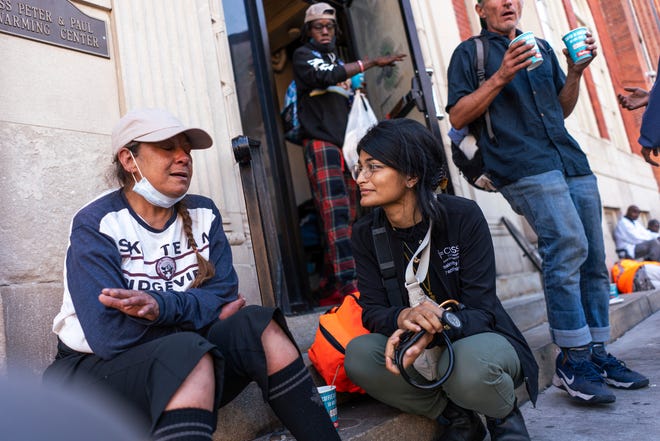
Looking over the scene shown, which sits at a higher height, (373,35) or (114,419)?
(373,35)

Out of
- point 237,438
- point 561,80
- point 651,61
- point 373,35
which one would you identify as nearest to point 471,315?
point 237,438

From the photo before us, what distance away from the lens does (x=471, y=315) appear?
82.2 inches

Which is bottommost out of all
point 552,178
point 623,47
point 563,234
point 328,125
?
point 563,234

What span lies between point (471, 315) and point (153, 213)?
1.31 meters

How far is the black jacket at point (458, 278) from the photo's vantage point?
2.10 metres

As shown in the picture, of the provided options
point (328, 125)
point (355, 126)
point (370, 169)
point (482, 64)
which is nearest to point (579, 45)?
point (482, 64)

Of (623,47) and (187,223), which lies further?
(623,47)

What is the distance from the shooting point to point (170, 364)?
1.45m

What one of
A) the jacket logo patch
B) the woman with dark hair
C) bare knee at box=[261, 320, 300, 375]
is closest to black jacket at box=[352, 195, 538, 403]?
the woman with dark hair

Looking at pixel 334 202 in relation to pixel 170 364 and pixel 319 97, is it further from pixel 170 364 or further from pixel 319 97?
pixel 170 364

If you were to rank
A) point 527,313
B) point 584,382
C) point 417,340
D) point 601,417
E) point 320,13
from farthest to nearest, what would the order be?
1. point 527,313
2. point 320,13
3. point 584,382
4. point 601,417
5. point 417,340

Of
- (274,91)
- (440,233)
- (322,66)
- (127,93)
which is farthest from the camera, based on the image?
(274,91)

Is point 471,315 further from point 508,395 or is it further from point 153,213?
point 153,213

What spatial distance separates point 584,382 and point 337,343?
4.06 ft
